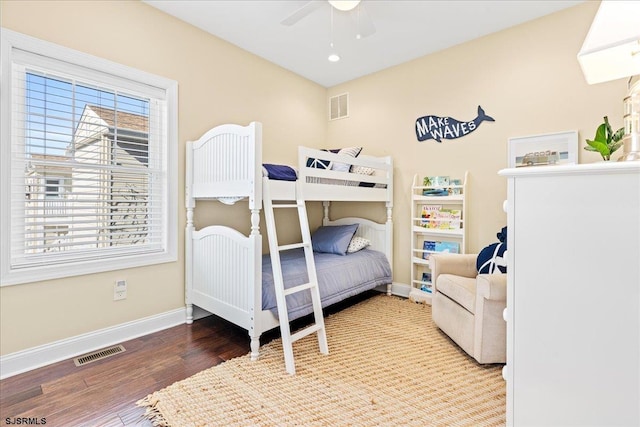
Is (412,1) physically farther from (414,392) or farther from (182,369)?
(182,369)

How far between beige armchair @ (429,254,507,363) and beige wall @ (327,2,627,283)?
89 cm

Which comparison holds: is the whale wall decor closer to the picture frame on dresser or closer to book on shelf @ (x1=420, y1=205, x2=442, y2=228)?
the picture frame on dresser

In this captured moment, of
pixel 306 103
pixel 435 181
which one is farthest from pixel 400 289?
pixel 306 103

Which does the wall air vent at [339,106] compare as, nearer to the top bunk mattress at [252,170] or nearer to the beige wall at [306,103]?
the beige wall at [306,103]

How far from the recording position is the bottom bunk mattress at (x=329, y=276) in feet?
7.36

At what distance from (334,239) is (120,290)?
202 cm

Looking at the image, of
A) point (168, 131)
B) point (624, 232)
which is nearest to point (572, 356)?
point (624, 232)

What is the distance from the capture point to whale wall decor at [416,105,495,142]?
295 centimetres

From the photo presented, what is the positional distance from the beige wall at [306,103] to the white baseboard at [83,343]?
0.16 feet

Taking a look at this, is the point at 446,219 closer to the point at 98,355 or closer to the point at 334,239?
the point at 334,239

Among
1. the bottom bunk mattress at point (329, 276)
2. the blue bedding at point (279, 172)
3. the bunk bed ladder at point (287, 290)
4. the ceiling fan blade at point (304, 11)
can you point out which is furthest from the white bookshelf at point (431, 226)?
the ceiling fan blade at point (304, 11)

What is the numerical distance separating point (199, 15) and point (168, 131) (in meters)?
1.02

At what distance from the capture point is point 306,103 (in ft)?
12.7

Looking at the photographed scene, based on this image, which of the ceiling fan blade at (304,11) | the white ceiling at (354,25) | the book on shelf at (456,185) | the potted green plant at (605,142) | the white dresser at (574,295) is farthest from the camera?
the book on shelf at (456,185)
